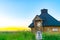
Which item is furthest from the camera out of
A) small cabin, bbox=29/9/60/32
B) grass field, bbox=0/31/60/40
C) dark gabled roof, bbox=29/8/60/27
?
dark gabled roof, bbox=29/8/60/27

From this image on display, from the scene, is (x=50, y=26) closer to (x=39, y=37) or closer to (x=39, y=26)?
(x=39, y=26)

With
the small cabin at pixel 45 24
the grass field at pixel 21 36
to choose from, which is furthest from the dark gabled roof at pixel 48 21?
the grass field at pixel 21 36

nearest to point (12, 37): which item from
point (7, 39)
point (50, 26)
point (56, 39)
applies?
point (7, 39)

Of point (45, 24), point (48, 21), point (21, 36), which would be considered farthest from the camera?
point (48, 21)

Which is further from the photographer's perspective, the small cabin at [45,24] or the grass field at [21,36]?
the small cabin at [45,24]

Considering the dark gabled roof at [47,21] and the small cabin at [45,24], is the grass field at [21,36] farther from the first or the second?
the dark gabled roof at [47,21]

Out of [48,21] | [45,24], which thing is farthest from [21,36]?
[48,21]

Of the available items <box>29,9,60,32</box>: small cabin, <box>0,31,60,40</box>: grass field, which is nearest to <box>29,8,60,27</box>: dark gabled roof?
<box>29,9,60,32</box>: small cabin

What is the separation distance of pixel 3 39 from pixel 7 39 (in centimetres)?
33

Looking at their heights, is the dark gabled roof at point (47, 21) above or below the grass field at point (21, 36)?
above

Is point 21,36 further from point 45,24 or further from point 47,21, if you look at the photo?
point 47,21

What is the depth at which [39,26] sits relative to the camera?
126 ft

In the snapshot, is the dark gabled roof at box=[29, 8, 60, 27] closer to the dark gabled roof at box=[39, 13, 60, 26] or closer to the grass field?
the dark gabled roof at box=[39, 13, 60, 26]

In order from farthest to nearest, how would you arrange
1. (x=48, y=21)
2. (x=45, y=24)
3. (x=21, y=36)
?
1. (x=48, y=21)
2. (x=45, y=24)
3. (x=21, y=36)
